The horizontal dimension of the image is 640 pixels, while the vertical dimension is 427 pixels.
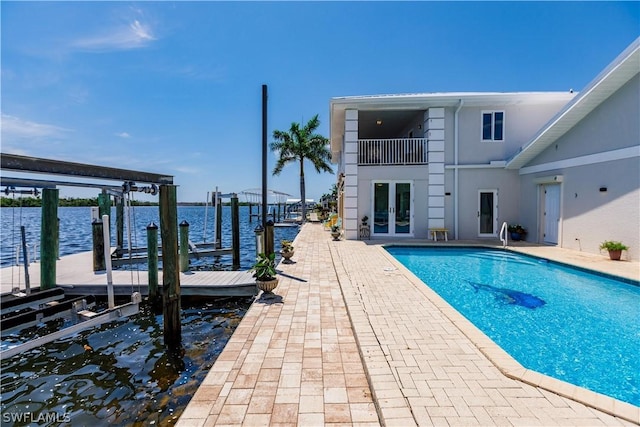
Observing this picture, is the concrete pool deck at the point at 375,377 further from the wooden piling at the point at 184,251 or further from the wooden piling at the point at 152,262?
the wooden piling at the point at 184,251

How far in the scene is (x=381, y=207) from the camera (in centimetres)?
1344

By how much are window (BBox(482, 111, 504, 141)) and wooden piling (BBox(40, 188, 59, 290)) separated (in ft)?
49.0

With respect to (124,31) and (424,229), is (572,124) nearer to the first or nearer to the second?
(424,229)

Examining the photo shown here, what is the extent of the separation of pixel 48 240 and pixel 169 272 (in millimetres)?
3845

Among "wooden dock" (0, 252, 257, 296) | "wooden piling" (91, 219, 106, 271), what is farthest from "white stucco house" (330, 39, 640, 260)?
"wooden piling" (91, 219, 106, 271)

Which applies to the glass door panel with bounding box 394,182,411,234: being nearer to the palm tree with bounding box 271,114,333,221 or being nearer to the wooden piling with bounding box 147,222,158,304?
the wooden piling with bounding box 147,222,158,304

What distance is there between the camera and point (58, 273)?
805 centimetres

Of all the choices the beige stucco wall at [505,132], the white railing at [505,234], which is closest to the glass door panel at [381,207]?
the beige stucco wall at [505,132]

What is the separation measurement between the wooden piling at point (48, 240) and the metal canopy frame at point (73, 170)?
1.68 metres

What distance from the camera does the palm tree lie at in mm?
26484

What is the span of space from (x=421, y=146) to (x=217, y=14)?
936 cm

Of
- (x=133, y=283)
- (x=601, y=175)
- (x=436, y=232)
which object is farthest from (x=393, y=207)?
(x=133, y=283)

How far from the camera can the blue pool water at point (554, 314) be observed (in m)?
3.69

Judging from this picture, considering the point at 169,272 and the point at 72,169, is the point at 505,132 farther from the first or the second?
the point at 72,169
